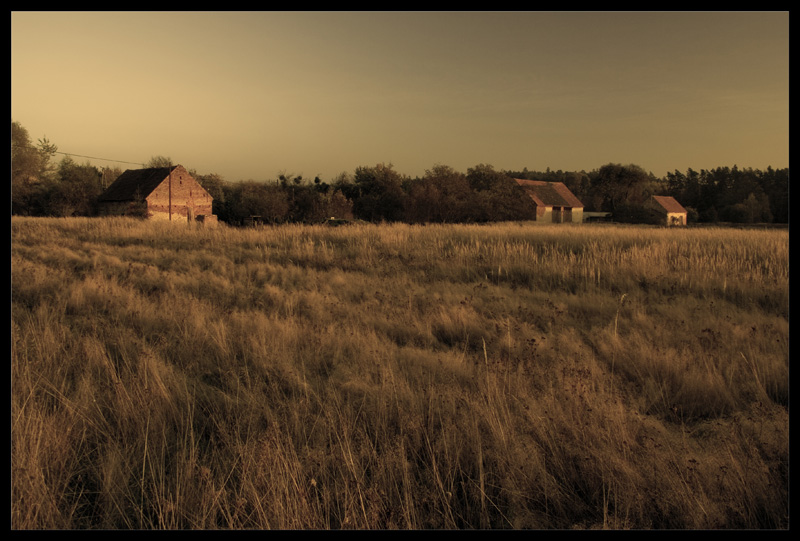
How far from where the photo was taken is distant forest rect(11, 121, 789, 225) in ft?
112

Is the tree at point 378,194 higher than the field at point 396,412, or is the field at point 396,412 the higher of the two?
the tree at point 378,194

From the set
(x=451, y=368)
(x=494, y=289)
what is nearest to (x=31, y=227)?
(x=494, y=289)

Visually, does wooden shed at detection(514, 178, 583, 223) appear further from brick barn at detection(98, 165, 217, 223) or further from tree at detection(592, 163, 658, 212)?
brick barn at detection(98, 165, 217, 223)

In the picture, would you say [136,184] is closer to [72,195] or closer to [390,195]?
[72,195]

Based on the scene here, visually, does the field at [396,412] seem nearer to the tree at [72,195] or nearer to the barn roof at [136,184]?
the barn roof at [136,184]

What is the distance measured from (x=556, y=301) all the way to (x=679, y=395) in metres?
3.83

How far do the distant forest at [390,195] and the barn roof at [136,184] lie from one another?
312cm

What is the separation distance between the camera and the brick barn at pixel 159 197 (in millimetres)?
42125

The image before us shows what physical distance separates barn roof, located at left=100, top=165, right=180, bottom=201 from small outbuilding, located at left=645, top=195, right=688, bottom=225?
51295 mm

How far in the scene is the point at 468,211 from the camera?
34.2m

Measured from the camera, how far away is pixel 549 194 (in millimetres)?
55031

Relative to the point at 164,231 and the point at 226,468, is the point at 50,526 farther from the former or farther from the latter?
the point at 164,231

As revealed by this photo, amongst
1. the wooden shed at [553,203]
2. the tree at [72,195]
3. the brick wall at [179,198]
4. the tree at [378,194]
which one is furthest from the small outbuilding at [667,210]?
the tree at [72,195]

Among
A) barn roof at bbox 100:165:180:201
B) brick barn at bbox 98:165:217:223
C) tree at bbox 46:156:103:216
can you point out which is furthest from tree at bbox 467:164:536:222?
tree at bbox 46:156:103:216
